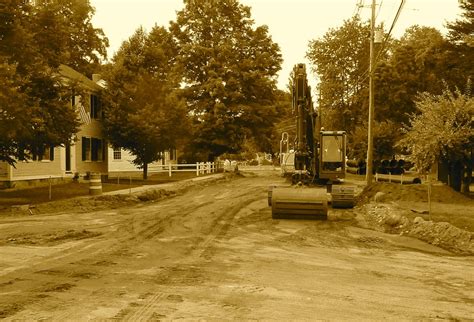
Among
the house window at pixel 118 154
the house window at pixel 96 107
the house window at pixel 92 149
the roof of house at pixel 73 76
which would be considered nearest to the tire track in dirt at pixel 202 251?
the roof of house at pixel 73 76

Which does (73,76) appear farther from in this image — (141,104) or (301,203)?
(301,203)

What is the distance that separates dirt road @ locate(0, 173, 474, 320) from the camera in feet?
22.4

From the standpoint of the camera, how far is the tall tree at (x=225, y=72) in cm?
4712

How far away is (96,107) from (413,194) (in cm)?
2312

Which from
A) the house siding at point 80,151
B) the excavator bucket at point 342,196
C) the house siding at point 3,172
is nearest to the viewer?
the excavator bucket at point 342,196

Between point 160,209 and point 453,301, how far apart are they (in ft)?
44.9

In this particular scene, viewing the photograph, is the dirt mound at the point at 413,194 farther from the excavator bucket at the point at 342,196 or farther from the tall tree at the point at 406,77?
the tall tree at the point at 406,77

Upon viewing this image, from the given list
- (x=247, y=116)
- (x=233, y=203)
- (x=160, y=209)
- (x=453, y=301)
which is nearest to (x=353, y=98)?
(x=247, y=116)

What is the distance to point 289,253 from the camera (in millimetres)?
11297

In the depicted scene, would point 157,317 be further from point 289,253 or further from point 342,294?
point 289,253

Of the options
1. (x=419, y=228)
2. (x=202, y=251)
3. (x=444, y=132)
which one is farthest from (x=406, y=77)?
(x=202, y=251)

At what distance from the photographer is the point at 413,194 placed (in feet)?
78.0

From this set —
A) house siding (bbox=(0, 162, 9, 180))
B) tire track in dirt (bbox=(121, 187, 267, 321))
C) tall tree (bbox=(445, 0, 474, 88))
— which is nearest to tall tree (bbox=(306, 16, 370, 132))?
tall tree (bbox=(445, 0, 474, 88))

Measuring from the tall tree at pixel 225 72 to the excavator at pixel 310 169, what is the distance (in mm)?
23078
